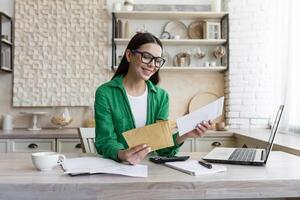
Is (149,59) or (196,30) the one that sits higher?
(196,30)

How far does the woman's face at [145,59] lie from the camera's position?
1553mm

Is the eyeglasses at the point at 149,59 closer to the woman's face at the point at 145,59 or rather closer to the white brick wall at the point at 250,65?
the woman's face at the point at 145,59

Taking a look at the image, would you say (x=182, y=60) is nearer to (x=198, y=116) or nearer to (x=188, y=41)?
(x=188, y=41)

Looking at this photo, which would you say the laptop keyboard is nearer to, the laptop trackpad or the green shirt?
the laptop trackpad

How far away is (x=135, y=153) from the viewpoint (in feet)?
4.17

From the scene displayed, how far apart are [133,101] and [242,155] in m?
0.57

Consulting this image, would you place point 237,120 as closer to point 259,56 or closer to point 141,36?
point 259,56

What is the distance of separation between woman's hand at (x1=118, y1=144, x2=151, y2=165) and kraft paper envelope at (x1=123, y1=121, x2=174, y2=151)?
17mm

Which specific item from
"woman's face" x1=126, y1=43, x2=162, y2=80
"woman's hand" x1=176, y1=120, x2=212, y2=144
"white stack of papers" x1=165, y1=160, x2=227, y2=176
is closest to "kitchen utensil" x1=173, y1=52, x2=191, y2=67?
"woman's face" x1=126, y1=43, x2=162, y2=80

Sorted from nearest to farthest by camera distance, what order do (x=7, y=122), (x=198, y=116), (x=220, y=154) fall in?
(x=198, y=116)
(x=220, y=154)
(x=7, y=122)

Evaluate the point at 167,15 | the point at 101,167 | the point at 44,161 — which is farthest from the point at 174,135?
the point at 167,15

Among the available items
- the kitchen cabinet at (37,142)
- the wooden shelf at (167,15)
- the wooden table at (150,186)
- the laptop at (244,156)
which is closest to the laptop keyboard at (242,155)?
the laptop at (244,156)

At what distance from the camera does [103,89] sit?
5.37 feet

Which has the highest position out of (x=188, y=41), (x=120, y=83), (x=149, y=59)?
(x=188, y=41)
